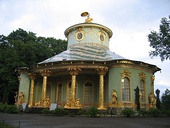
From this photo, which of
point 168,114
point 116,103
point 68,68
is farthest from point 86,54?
point 168,114

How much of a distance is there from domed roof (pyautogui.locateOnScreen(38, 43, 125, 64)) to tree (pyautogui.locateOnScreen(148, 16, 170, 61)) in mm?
8681

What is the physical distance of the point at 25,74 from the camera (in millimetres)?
25453

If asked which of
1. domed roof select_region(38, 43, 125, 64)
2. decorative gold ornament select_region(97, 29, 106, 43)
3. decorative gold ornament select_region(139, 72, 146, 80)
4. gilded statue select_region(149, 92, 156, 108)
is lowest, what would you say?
gilded statue select_region(149, 92, 156, 108)

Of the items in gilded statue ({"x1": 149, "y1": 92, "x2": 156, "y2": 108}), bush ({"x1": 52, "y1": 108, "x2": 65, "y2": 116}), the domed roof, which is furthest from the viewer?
the domed roof

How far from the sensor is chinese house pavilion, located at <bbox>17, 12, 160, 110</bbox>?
20.1 metres

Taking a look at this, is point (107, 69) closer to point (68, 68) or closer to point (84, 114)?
point (68, 68)

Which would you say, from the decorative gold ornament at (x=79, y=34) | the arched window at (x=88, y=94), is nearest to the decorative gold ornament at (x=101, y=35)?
the decorative gold ornament at (x=79, y=34)

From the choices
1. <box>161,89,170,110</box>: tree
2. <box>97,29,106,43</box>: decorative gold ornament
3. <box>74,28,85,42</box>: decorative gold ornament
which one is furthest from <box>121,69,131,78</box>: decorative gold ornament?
<box>74,28,85,42</box>: decorative gold ornament

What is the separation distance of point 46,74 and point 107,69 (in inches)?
280

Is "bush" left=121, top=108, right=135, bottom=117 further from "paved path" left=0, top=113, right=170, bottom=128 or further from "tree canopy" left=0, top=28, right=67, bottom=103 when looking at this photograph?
"tree canopy" left=0, top=28, right=67, bottom=103

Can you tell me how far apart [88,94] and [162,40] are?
472 inches

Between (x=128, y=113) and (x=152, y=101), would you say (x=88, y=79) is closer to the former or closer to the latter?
(x=128, y=113)

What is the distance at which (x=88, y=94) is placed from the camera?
74.1 feet

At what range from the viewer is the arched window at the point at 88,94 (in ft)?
72.8
